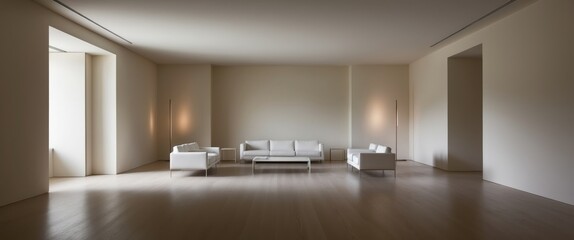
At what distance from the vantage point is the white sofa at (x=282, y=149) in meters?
11.6

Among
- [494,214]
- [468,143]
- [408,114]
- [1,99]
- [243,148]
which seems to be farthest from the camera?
[408,114]

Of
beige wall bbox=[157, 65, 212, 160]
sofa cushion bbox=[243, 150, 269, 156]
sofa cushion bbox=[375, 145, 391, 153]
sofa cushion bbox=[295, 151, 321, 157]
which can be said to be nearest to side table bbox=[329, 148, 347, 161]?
sofa cushion bbox=[295, 151, 321, 157]

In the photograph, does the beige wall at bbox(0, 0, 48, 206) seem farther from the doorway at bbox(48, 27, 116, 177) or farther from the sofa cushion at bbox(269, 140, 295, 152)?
the sofa cushion at bbox(269, 140, 295, 152)

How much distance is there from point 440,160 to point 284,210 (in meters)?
6.42

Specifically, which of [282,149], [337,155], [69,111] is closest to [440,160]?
[337,155]

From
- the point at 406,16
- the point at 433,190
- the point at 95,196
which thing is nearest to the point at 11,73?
the point at 95,196

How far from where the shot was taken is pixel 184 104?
41.8ft

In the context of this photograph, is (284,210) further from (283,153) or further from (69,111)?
(283,153)

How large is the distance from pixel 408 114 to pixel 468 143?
3.24 m

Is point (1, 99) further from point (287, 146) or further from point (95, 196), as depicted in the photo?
point (287, 146)

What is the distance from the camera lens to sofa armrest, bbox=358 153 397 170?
8797 mm

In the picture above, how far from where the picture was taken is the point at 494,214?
509 cm

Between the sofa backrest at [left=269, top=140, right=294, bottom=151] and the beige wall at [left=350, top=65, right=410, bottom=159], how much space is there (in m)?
2.09

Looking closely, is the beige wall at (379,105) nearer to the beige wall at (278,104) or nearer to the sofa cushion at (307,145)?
the beige wall at (278,104)
